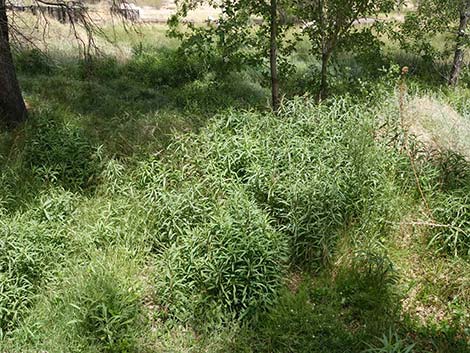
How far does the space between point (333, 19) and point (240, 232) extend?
14.1ft

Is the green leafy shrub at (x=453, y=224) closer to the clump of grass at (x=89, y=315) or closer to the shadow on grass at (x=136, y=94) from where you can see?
the clump of grass at (x=89, y=315)

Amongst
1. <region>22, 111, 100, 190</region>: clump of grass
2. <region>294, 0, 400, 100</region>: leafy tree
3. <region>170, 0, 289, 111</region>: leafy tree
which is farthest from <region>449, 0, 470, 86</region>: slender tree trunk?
<region>22, 111, 100, 190</region>: clump of grass

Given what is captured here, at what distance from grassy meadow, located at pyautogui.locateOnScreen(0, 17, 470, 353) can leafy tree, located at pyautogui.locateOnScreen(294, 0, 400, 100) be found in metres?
1.51

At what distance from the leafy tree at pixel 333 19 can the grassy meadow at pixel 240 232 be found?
151 centimetres

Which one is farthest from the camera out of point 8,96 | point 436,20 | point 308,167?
point 436,20

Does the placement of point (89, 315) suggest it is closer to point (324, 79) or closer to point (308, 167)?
point (308, 167)

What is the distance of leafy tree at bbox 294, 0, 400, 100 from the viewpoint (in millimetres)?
6277

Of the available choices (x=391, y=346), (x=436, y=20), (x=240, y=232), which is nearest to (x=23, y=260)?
(x=240, y=232)

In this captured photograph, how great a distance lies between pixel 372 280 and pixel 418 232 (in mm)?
716

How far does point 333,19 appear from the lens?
6.47m

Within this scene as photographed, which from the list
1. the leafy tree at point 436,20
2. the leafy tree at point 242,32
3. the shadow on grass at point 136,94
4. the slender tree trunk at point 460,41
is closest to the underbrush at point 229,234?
the shadow on grass at point 136,94

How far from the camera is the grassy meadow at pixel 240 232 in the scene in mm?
3078

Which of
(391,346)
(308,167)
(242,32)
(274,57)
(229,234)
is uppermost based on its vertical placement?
(242,32)

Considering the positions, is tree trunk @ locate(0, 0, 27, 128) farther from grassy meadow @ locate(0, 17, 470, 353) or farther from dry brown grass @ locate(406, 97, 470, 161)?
dry brown grass @ locate(406, 97, 470, 161)
